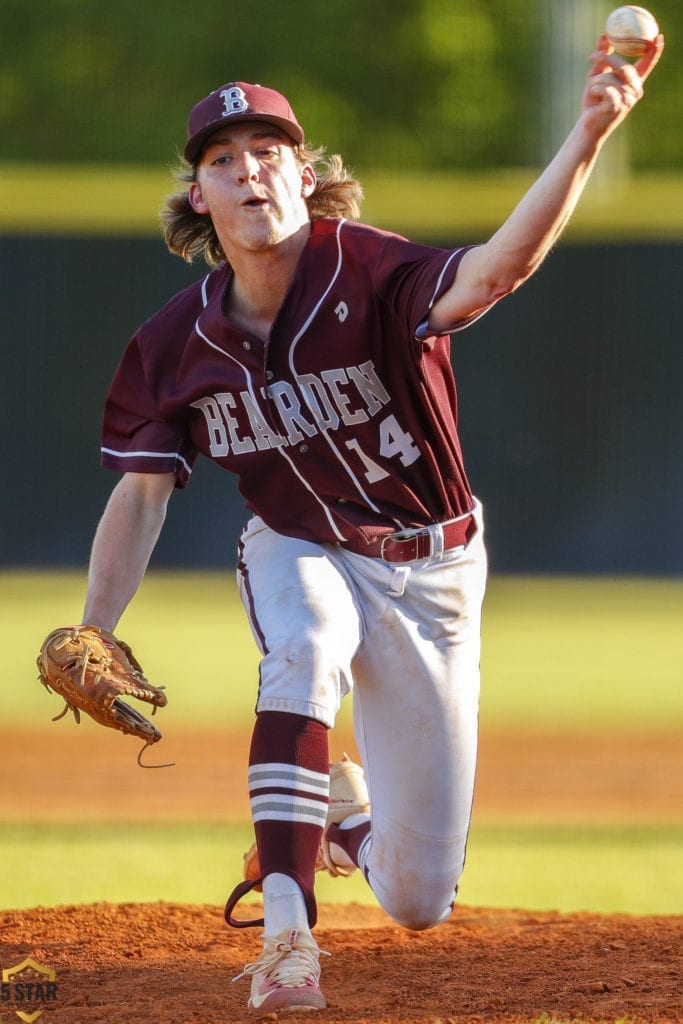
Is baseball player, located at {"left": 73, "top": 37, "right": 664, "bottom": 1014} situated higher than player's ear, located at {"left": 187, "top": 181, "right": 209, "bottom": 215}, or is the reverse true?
player's ear, located at {"left": 187, "top": 181, "right": 209, "bottom": 215}

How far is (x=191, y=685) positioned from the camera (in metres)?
8.16

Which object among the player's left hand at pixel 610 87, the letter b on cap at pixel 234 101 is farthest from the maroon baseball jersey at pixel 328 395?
the player's left hand at pixel 610 87

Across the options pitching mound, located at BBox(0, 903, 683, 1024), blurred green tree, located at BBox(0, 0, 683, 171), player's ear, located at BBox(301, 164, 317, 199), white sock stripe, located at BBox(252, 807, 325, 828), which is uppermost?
blurred green tree, located at BBox(0, 0, 683, 171)

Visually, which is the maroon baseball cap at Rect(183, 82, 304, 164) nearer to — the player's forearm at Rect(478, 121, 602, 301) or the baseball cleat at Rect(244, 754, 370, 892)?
the player's forearm at Rect(478, 121, 602, 301)

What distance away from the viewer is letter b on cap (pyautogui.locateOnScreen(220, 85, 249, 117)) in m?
2.91

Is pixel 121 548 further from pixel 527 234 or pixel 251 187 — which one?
pixel 527 234

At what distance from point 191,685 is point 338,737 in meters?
1.57

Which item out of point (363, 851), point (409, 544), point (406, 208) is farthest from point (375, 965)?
point (406, 208)

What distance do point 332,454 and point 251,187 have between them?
1.74ft

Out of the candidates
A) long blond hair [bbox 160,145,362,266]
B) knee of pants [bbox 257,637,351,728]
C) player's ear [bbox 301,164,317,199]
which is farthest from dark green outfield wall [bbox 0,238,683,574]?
knee of pants [bbox 257,637,351,728]

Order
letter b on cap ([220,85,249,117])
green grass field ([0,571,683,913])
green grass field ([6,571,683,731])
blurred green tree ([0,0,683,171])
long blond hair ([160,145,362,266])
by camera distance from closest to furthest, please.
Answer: letter b on cap ([220,85,249,117]) → long blond hair ([160,145,362,266]) → green grass field ([0,571,683,913]) → green grass field ([6,571,683,731]) → blurred green tree ([0,0,683,171])

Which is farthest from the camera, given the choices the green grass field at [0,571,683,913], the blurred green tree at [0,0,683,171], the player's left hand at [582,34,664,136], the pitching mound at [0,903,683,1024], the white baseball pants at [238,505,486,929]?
the blurred green tree at [0,0,683,171]

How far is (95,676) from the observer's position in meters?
2.89

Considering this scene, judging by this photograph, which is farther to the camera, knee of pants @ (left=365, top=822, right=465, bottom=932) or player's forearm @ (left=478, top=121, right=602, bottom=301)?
knee of pants @ (left=365, top=822, right=465, bottom=932)
